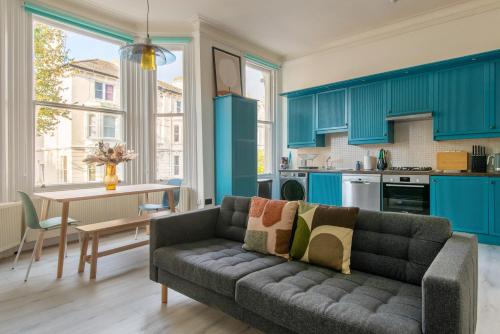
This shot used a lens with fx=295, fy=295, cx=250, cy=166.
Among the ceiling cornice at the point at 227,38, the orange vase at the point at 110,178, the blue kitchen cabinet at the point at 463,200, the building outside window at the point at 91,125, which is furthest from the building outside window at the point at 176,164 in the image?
the blue kitchen cabinet at the point at 463,200

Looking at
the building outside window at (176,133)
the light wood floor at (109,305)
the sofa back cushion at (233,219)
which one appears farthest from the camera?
the building outside window at (176,133)

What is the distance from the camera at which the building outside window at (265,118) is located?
599 centimetres

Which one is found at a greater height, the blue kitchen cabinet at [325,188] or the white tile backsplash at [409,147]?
the white tile backsplash at [409,147]

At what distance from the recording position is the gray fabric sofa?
1140mm

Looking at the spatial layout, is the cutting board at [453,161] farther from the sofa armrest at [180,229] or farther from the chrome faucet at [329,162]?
the sofa armrest at [180,229]

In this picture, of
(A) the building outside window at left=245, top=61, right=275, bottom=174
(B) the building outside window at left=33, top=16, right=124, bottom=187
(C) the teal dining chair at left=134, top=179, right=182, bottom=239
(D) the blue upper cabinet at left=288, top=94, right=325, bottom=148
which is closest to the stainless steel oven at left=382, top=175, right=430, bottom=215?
(D) the blue upper cabinet at left=288, top=94, right=325, bottom=148

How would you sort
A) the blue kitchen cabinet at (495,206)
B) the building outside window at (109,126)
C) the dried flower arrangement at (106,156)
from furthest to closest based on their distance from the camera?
the building outside window at (109,126) → the blue kitchen cabinet at (495,206) → the dried flower arrangement at (106,156)

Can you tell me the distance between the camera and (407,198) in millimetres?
4090

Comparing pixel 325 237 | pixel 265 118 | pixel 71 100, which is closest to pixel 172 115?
pixel 71 100

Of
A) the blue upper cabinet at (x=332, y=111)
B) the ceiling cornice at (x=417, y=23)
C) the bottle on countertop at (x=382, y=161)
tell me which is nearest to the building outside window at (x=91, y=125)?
the blue upper cabinet at (x=332, y=111)

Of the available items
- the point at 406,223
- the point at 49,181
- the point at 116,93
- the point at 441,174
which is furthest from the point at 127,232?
the point at 441,174

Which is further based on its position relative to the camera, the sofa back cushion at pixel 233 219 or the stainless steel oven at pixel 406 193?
the stainless steel oven at pixel 406 193

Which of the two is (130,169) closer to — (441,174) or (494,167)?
(441,174)

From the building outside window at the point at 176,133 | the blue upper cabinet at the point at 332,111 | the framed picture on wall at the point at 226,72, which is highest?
the framed picture on wall at the point at 226,72
